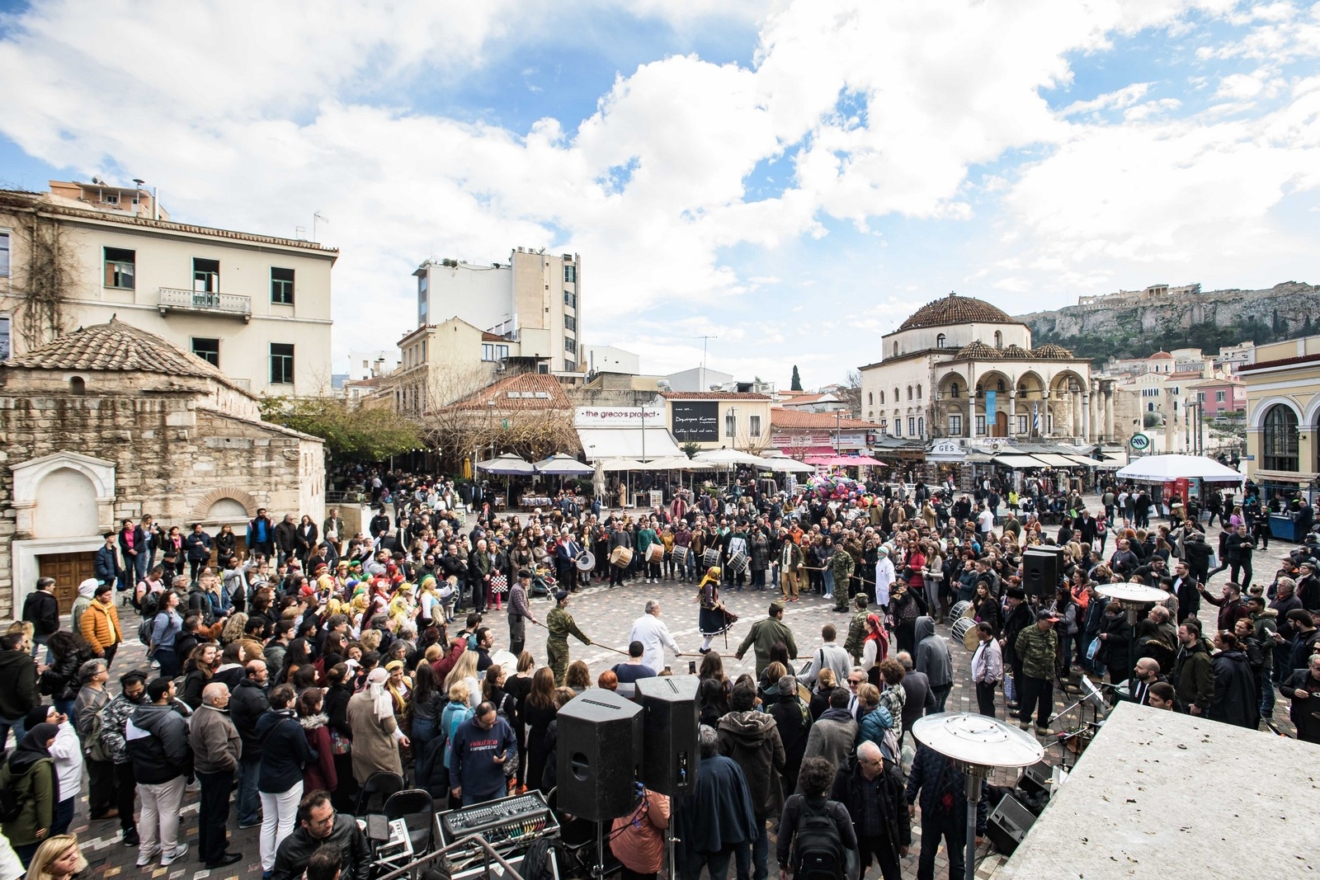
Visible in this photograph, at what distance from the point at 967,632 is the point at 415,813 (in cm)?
679

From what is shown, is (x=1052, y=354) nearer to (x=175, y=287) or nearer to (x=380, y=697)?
(x=175, y=287)

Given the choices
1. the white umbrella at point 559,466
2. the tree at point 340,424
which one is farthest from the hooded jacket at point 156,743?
the tree at point 340,424

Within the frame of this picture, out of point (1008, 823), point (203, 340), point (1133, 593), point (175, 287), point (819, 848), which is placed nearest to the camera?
point (819, 848)

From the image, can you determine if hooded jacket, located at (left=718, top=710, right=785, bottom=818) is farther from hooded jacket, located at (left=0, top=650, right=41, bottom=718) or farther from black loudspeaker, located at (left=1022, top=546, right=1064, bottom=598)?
hooded jacket, located at (left=0, top=650, right=41, bottom=718)

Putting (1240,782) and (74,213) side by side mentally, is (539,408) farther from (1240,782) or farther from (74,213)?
(1240,782)

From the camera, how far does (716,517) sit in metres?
19.6

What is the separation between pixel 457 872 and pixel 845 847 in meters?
2.46

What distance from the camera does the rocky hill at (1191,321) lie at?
11856cm

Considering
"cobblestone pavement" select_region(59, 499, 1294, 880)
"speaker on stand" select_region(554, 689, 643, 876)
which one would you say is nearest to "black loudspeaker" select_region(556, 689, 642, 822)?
"speaker on stand" select_region(554, 689, 643, 876)

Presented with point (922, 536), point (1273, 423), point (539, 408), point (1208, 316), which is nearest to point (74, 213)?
point (539, 408)

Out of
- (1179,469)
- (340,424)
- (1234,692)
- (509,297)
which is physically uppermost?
(509,297)

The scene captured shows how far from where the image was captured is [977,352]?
154 feet

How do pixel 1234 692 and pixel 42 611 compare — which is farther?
pixel 42 611

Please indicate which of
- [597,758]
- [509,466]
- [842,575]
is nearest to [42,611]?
[597,758]
